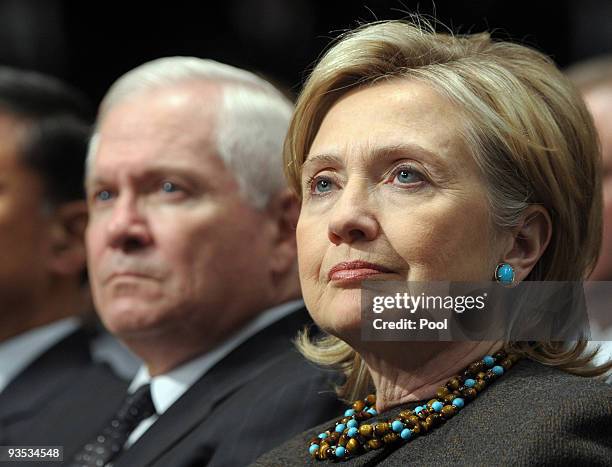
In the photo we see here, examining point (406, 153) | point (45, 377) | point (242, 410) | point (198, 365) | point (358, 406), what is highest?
point (406, 153)

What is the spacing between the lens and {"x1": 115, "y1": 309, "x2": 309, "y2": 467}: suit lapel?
2.37 meters

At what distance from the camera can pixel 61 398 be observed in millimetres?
3090

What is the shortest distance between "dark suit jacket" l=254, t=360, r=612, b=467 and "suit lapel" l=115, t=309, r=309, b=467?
0.61 m

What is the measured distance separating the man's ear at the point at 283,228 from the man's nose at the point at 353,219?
821 mm

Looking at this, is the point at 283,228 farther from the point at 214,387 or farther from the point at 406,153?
the point at 406,153

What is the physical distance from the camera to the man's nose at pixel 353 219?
1817mm

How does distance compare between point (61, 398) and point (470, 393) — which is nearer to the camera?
point (470, 393)

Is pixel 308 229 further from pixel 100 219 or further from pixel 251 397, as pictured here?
pixel 100 219

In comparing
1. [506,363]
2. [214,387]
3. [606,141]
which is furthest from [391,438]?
[606,141]

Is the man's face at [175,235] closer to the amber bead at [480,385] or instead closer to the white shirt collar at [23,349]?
the white shirt collar at [23,349]

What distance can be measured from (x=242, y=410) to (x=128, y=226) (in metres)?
0.55

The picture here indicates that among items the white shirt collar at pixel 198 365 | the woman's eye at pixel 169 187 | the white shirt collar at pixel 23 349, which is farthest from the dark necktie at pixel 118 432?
the white shirt collar at pixel 23 349

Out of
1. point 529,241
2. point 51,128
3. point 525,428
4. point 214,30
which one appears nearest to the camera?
point 525,428

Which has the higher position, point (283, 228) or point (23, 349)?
point (283, 228)
